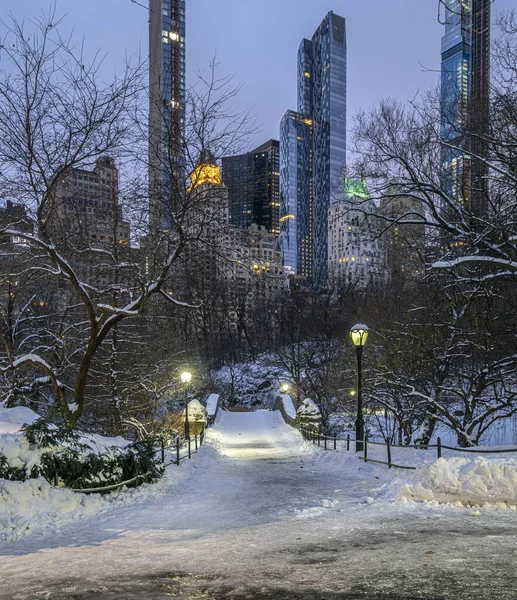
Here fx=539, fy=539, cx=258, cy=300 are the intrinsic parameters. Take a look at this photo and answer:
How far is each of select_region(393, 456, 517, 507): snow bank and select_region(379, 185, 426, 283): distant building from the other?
8.83 metres

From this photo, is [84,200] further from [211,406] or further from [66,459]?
[211,406]

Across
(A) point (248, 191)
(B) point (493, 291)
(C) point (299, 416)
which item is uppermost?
(A) point (248, 191)

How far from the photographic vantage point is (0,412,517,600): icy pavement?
5074 mm

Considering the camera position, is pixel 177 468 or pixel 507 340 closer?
pixel 177 468

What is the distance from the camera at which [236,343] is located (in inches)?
2916

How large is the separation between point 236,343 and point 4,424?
6370 centimetres

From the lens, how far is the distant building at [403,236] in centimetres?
1827

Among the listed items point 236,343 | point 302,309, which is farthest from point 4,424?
point 236,343

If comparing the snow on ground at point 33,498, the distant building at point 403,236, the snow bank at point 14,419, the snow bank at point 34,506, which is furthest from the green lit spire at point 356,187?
the snow bank at point 34,506

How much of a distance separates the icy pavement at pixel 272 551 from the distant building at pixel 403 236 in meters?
9.98

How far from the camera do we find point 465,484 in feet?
28.8

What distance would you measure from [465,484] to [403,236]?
36.9ft

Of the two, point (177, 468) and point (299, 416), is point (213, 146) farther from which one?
point (299, 416)

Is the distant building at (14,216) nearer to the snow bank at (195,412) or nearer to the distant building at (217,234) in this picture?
the distant building at (217,234)
